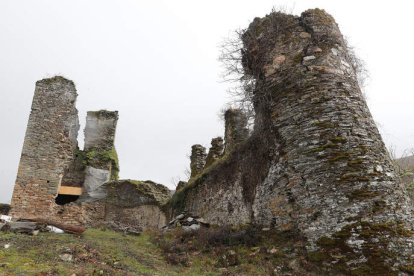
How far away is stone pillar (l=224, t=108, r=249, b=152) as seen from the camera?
11.4 m

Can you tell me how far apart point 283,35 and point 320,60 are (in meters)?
1.04

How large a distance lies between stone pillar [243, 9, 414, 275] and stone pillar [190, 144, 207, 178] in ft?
22.5

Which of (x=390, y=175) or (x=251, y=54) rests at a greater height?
(x=251, y=54)

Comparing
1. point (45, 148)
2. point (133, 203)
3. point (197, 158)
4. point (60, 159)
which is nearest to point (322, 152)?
point (197, 158)

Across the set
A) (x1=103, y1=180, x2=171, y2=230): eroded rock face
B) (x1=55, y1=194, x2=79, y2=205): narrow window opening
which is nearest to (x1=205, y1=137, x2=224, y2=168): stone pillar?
(x1=103, y1=180, x2=171, y2=230): eroded rock face

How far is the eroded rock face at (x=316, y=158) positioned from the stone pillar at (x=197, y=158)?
550 centimetres

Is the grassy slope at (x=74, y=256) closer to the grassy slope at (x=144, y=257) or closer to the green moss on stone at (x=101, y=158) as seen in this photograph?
the grassy slope at (x=144, y=257)

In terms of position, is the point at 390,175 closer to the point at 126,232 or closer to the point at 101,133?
the point at 126,232

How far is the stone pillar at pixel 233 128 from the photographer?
11371 mm

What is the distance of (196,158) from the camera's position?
1450cm

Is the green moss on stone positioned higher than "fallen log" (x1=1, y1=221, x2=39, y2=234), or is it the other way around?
the green moss on stone

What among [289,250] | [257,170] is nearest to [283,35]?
[257,170]

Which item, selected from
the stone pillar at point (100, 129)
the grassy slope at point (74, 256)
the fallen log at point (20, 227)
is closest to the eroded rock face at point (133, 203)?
the stone pillar at point (100, 129)

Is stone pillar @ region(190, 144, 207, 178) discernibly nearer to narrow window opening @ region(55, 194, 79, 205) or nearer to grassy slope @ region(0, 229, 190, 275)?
narrow window opening @ region(55, 194, 79, 205)
